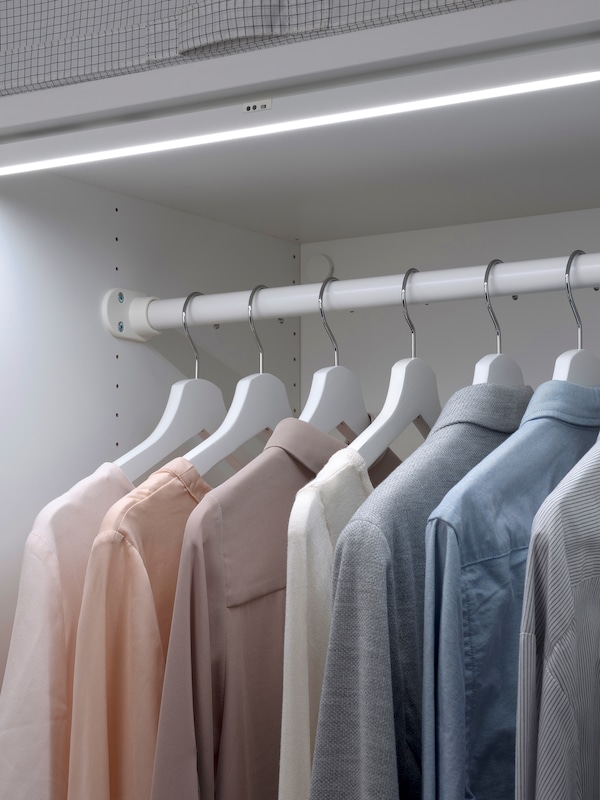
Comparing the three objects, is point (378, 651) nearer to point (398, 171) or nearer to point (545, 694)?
point (545, 694)

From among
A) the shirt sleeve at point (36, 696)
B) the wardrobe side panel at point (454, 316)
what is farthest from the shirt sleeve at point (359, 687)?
the wardrobe side panel at point (454, 316)

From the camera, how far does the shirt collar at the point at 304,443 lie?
1012mm

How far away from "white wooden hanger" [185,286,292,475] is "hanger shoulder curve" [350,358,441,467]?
153 millimetres

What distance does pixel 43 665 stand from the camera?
95cm

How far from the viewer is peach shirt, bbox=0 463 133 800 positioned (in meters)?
0.94

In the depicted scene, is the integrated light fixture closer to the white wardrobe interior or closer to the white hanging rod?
the white wardrobe interior

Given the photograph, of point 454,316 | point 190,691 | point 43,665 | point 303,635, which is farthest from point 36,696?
point 454,316

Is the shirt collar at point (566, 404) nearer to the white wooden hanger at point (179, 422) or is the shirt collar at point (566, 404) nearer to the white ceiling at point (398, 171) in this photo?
the white ceiling at point (398, 171)

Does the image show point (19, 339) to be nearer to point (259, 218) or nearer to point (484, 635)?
point (259, 218)

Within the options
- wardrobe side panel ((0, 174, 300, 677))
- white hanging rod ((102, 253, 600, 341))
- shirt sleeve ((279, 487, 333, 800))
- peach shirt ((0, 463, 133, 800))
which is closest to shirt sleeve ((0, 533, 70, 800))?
peach shirt ((0, 463, 133, 800))

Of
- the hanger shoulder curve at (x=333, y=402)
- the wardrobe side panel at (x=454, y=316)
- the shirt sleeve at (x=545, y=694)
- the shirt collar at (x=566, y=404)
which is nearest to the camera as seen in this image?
the shirt sleeve at (x=545, y=694)

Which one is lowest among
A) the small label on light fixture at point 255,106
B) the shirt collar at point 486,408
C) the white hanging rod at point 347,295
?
the shirt collar at point 486,408

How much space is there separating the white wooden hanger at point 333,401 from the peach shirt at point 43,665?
29cm

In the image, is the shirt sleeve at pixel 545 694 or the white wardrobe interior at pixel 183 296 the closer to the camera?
the shirt sleeve at pixel 545 694
